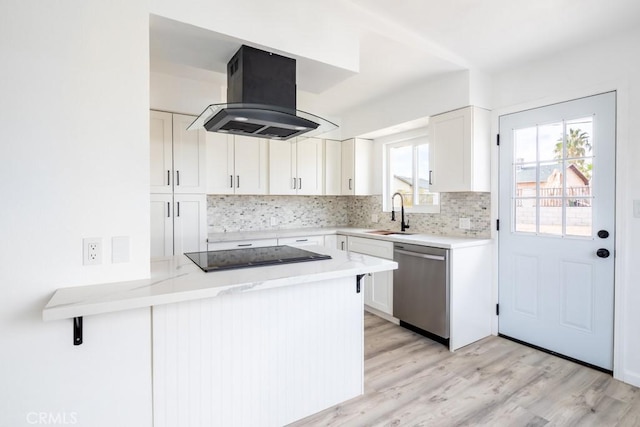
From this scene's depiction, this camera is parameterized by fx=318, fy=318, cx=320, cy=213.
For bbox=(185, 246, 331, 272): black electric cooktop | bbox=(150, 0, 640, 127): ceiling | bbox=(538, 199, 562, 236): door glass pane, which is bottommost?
bbox=(185, 246, 331, 272): black electric cooktop

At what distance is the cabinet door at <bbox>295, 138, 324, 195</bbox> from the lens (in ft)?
13.5

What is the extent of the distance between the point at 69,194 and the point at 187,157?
6.05 feet

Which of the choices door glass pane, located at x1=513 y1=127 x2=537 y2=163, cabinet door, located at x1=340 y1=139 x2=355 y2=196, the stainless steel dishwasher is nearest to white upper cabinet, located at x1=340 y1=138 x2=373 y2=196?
cabinet door, located at x1=340 y1=139 x2=355 y2=196

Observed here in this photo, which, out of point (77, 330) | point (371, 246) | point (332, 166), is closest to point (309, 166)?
point (332, 166)

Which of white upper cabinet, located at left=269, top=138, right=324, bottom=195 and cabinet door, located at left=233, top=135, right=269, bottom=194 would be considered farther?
white upper cabinet, located at left=269, top=138, right=324, bottom=195

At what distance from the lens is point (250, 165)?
3.72 meters

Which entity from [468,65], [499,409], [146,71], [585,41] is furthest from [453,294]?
[146,71]

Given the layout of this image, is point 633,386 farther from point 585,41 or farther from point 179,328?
point 179,328

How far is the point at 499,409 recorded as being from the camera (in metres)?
1.99

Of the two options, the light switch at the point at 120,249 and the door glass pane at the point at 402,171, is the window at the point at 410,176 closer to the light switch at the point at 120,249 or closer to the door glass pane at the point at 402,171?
the door glass pane at the point at 402,171

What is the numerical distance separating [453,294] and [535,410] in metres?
0.97

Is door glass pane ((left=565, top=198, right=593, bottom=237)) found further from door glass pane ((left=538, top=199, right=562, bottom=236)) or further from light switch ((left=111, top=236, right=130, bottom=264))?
light switch ((left=111, top=236, right=130, bottom=264))

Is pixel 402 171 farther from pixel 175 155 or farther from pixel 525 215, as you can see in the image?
pixel 175 155

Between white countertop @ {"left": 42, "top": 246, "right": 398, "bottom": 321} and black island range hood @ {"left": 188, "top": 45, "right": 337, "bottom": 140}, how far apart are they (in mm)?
889
